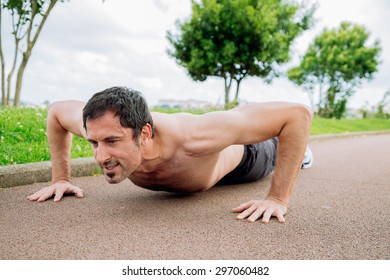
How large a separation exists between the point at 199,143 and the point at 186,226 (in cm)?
56

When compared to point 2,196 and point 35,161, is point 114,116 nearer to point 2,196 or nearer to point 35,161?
point 2,196

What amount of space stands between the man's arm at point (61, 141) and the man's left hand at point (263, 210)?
4.54 feet

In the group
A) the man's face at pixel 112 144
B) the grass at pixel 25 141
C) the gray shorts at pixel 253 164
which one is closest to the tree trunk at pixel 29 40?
the grass at pixel 25 141

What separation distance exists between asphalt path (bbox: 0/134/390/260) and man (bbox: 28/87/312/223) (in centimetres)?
19

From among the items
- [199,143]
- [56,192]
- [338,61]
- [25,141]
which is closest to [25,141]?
[25,141]

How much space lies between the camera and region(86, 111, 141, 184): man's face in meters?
2.38

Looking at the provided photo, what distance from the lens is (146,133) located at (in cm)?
264

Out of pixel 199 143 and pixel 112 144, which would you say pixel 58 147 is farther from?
pixel 199 143

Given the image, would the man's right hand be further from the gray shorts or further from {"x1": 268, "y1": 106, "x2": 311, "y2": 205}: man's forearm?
{"x1": 268, "y1": 106, "x2": 311, "y2": 205}: man's forearm

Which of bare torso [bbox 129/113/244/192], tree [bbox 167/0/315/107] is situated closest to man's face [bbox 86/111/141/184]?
bare torso [bbox 129/113/244/192]

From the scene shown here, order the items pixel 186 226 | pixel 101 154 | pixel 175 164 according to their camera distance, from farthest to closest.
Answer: pixel 175 164, pixel 186 226, pixel 101 154

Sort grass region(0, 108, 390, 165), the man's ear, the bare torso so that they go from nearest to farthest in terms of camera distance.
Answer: the man's ear < the bare torso < grass region(0, 108, 390, 165)
